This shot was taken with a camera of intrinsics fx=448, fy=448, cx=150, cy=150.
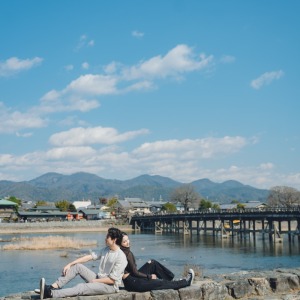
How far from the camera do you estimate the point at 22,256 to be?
33.3 m

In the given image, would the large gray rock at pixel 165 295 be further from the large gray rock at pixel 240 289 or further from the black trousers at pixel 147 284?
the large gray rock at pixel 240 289

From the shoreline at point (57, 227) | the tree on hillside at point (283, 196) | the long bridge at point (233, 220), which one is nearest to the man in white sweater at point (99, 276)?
the long bridge at point (233, 220)

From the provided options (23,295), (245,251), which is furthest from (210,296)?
(245,251)

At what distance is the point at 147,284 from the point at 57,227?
70.9 m

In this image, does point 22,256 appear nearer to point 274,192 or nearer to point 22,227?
point 22,227

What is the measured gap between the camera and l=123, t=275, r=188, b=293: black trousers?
741cm

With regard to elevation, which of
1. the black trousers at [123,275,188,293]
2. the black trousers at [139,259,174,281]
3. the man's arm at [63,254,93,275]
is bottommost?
the black trousers at [123,275,188,293]

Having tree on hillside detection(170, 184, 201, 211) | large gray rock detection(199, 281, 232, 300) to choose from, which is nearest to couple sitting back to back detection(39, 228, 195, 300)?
large gray rock detection(199, 281, 232, 300)

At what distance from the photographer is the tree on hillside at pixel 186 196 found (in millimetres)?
112688

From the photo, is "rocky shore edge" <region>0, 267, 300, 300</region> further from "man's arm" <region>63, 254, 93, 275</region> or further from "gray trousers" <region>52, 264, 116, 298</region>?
"man's arm" <region>63, 254, 93, 275</region>

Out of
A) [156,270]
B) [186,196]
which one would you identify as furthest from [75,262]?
[186,196]

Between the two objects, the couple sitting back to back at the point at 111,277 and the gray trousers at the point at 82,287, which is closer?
the gray trousers at the point at 82,287

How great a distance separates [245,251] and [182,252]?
20.1 ft

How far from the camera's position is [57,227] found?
249 ft
